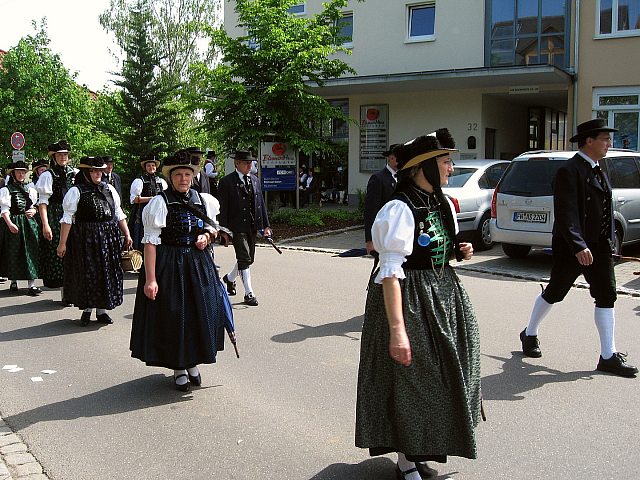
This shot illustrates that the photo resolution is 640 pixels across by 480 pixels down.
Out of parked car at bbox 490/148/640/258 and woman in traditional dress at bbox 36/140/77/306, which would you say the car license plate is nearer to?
parked car at bbox 490/148/640/258

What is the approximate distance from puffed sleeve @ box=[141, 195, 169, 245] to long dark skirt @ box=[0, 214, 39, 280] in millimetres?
5327

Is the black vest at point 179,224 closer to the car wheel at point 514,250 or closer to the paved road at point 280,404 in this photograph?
the paved road at point 280,404

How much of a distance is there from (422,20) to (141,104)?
13.8 meters

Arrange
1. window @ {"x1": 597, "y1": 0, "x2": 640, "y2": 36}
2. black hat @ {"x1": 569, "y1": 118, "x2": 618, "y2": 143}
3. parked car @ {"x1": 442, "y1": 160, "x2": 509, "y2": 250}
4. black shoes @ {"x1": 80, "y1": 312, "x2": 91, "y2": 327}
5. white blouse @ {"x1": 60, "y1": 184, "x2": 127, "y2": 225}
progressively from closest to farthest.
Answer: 1. black hat @ {"x1": 569, "y1": 118, "x2": 618, "y2": 143}
2. white blouse @ {"x1": 60, "y1": 184, "x2": 127, "y2": 225}
3. black shoes @ {"x1": 80, "y1": 312, "x2": 91, "y2": 327}
4. parked car @ {"x1": 442, "y1": 160, "x2": 509, "y2": 250}
5. window @ {"x1": 597, "y1": 0, "x2": 640, "y2": 36}

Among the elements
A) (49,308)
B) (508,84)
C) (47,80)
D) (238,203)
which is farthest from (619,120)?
(47,80)

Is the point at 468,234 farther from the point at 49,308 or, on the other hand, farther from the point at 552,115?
the point at 552,115

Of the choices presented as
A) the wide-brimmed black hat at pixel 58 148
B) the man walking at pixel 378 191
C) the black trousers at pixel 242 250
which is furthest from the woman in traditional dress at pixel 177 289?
the wide-brimmed black hat at pixel 58 148

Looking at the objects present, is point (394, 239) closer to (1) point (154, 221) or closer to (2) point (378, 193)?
(1) point (154, 221)

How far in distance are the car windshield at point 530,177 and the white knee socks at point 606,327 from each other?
5477 mm

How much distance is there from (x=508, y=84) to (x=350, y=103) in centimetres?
574

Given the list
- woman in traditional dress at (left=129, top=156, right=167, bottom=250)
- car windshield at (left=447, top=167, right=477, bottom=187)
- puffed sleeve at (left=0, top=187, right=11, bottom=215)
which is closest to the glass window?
car windshield at (left=447, top=167, right=477, bottom=187)

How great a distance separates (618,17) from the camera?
63.7ft

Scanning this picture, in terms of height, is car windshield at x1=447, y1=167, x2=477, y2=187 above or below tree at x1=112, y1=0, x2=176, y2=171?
below

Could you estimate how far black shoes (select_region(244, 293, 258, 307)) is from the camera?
9.00 meters
